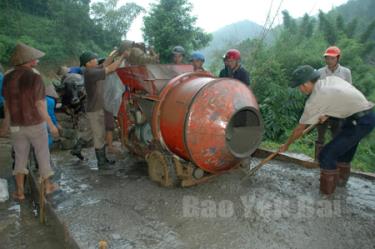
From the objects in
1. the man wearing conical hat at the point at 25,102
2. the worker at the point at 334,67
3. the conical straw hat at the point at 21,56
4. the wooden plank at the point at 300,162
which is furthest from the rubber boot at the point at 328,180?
the conical straw hat at the point at 21,56

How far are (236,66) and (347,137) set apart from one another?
2.05 metres

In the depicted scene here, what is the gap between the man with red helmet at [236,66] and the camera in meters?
5.20

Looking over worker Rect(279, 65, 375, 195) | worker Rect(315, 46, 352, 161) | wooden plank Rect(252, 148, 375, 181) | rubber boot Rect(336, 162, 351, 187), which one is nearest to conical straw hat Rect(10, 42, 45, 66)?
worker Rect(279, 65, 375, 195)

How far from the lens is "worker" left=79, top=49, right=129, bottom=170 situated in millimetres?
4805

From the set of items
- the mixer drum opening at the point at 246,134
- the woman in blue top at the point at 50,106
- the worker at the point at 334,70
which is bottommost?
the mixer drum opening at the point at 246,134

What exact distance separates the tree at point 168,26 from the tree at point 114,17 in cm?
513

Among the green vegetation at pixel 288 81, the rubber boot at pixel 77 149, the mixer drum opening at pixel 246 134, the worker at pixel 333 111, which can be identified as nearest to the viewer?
the worker at pixel 333 111

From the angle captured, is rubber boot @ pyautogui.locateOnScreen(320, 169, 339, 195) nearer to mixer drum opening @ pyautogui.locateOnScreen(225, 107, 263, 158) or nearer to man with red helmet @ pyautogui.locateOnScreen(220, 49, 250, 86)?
mixer drum opening @ pyautogui.locateOnScreen(225, 107, 263, 158)

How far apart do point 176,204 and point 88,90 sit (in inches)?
89.9

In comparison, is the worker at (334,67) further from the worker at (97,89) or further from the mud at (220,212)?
the worker at (97,89)

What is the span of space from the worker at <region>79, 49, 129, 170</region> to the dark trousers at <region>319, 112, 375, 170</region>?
9.86ft

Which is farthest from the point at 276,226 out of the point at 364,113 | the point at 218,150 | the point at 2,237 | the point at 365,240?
the point at 2,237

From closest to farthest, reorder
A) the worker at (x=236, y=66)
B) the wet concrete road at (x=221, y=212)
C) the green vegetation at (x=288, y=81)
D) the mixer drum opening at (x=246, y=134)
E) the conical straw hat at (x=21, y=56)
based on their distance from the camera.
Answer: the wet concrete road at (x=221, y=212), the conical straw hat at (x=21, y=56), the mixer drum opening at (x=246, y=134), the worker at (x=236, y=66), the green vegetation at (x=288, y=81)

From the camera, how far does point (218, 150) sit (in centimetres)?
398
